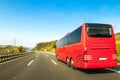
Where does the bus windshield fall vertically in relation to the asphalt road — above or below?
above

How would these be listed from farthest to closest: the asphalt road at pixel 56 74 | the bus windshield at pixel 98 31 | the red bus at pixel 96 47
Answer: the bus windshield at pixel 98 31
the red bus at pixel 96 47
the asphalt road at pixel 56 74

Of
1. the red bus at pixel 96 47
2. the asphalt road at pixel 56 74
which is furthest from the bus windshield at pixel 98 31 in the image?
the asphalt road at pixel 56 74

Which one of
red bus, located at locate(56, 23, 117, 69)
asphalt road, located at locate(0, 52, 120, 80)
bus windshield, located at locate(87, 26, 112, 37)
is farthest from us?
bus windshield, located at locate(87, 26, 112, 37)

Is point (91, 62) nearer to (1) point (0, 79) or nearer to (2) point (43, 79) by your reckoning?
(2) point (43, 79)

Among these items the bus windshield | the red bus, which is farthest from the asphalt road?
the bus windshield

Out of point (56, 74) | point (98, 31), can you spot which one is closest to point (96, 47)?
point (98, 31)

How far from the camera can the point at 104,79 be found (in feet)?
30.2

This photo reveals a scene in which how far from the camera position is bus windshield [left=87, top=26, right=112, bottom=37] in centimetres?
1165

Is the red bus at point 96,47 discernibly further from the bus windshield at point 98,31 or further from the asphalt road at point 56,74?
the asphalt road at point 56,74

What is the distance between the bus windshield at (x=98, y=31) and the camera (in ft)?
38.2

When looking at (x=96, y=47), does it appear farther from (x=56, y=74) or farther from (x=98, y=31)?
(x=56, y=74)

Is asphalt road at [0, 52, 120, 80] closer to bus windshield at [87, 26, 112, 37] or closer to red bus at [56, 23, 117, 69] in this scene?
red bus at [56, 23, 117, 69]

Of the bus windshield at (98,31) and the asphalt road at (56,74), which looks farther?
the bus windshield at (98,31)

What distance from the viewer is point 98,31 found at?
38.5 feet
